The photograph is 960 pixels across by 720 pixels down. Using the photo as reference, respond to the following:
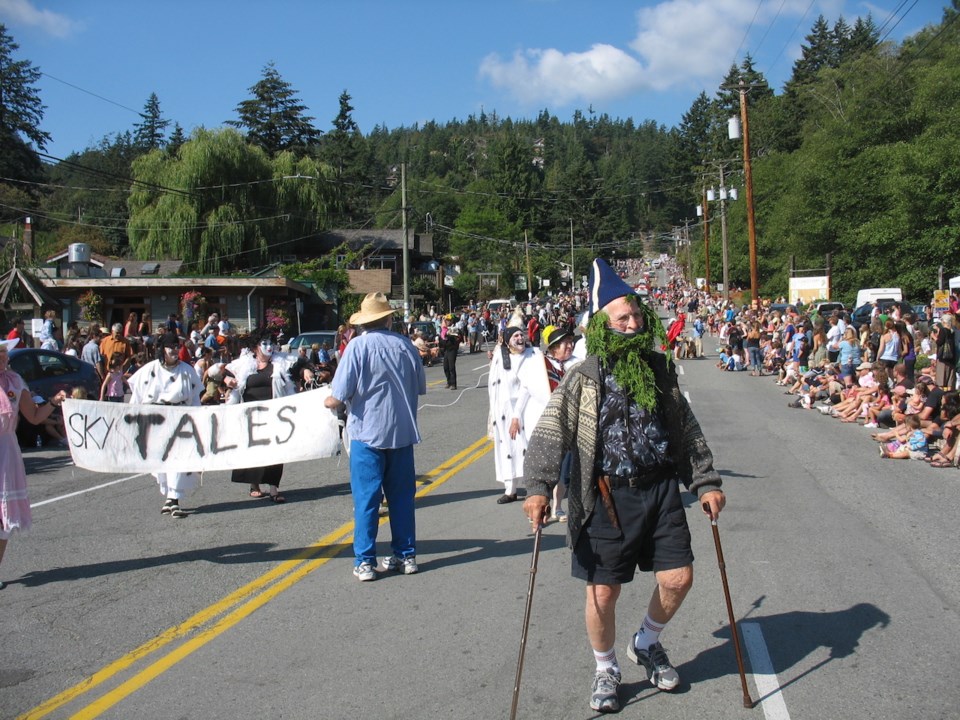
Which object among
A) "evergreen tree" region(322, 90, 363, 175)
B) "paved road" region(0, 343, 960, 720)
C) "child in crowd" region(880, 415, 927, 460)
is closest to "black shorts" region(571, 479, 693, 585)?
"paved road" region(0, 343, 960, 720)

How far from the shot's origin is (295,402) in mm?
7684

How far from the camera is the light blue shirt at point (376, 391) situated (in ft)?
21.4

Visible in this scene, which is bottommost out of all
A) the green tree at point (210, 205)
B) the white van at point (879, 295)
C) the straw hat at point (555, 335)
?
the straw hat at point (555, 335)

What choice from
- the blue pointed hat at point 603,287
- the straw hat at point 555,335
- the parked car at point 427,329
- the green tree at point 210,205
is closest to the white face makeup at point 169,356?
the straw hat at point 555,335

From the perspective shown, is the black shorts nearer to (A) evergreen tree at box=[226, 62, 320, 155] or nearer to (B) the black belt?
(B) the black belt

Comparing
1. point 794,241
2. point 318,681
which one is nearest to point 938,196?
point 794,241

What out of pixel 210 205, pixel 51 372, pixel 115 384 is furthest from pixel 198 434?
pixel 210 205

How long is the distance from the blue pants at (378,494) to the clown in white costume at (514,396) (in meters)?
2.15

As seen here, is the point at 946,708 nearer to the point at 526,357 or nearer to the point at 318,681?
the point at 318,681

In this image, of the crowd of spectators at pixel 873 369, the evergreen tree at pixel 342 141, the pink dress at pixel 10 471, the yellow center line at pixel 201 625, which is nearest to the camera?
the yellow center line at pixel 201 625

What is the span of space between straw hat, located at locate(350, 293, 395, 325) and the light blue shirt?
0.43ft

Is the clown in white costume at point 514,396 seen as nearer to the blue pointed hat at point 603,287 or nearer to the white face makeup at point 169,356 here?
the white face makeup at point 169,356

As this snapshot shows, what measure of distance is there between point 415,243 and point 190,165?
23642 millimetres

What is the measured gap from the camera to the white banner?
24.2 feet
